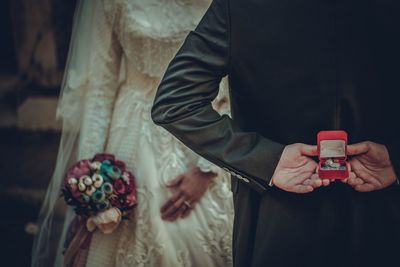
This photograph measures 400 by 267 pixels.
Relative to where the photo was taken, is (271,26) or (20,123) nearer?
(271,26)

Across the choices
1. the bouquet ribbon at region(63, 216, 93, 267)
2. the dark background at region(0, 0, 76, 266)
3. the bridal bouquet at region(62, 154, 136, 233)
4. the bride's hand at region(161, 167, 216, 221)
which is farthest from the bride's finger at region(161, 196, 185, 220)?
the dark background at region(0, 0, 76, 266)

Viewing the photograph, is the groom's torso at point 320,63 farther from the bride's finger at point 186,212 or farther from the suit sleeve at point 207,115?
the bride's finger at point 186,212

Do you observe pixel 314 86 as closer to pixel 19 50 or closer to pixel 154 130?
pixel 154 130

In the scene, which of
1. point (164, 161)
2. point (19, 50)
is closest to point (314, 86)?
point (164, 161)

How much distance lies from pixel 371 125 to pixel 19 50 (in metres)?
4.79

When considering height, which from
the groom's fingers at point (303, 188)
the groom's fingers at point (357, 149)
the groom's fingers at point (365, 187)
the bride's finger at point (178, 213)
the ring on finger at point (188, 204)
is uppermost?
the groom's fingers at point (357, 149)

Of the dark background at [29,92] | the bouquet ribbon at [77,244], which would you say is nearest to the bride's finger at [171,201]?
the bouquet ribbon at [77,244]

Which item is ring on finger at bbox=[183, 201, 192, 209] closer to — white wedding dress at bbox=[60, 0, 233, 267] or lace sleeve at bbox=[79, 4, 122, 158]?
white wedding dress at bbox=[60, 0, 233, 267]

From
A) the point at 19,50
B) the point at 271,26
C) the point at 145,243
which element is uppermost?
the point at 19,50

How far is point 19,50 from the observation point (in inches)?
236

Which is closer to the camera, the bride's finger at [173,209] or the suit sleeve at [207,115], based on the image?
the suit sleeve at [207,115]

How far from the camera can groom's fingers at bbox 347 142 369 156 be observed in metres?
1.75

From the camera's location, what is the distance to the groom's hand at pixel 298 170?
5.85 ft

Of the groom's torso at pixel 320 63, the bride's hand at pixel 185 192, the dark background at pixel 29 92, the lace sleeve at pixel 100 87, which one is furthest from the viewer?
the dark background at pixel 29 92
